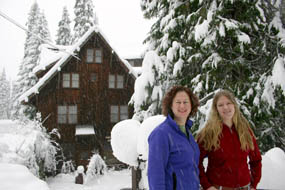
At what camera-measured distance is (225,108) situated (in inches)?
110

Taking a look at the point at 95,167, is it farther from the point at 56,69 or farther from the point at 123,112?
the point at 56,69

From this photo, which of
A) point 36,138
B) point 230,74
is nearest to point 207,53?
point 230,74

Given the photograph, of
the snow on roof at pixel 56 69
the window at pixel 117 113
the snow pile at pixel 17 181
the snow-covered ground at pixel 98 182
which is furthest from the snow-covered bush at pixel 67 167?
the snow pile at pixel 17 181

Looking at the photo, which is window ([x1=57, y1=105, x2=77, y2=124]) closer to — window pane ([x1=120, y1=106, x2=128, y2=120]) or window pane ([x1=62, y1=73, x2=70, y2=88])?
window pane ([x1=62, y1=73, x2=70, y2=88])

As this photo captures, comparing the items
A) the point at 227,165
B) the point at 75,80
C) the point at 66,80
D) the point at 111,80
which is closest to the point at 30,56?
the point at 66,80

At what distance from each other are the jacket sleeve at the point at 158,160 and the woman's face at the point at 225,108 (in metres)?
0.99

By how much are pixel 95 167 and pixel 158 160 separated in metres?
17.7

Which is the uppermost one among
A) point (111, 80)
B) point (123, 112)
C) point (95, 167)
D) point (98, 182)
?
point (111, 80)

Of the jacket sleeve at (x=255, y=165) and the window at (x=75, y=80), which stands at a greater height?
the window at (x=75, y=80)

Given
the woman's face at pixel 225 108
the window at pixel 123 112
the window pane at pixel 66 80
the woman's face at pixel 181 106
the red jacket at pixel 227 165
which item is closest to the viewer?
the woman's face at pixel 181 106

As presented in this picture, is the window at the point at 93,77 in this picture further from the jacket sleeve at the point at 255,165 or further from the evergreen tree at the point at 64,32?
the jacket sleeve at the point at 255,165

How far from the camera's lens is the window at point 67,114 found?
20.1 metres

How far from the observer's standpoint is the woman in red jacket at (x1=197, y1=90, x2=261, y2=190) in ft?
8.71

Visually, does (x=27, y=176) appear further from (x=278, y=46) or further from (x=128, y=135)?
(x=278, y=46)
